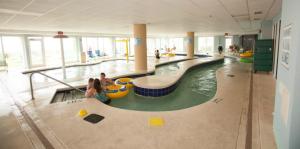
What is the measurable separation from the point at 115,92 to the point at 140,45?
401cm

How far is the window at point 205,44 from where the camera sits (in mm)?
25906

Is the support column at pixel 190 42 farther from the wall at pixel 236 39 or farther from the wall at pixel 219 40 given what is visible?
the wall at pixel 236 39

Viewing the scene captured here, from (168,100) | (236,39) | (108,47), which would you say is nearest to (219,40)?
(236,39)

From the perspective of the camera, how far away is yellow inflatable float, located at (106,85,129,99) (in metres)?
5.20

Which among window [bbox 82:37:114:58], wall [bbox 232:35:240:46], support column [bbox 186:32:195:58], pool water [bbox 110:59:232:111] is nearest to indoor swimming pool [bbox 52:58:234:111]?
pool water [bbox 110:59:232:111]

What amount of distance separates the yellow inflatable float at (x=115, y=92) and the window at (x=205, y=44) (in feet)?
72.8

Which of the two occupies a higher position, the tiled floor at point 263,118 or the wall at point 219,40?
the wall at point 219,40

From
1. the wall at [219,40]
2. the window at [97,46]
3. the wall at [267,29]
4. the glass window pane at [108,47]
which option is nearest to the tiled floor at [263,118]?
the wall at [267,29]

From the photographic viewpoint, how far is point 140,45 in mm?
8625

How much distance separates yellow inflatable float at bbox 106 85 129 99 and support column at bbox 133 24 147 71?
3380 mm

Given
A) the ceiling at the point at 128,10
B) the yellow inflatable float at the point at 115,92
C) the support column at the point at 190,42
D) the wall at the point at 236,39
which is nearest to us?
the ceiling at the point at 128,10

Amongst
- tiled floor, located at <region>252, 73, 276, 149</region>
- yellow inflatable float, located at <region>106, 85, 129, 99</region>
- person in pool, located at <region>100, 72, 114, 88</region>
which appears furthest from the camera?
person in pool, located at <region>100, 72, 114, 88</region>

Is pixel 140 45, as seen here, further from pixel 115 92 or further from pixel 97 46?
pixel 97 46

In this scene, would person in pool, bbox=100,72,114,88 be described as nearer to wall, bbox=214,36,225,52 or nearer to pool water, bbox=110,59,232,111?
pool water, bbox=110,59,232,111
